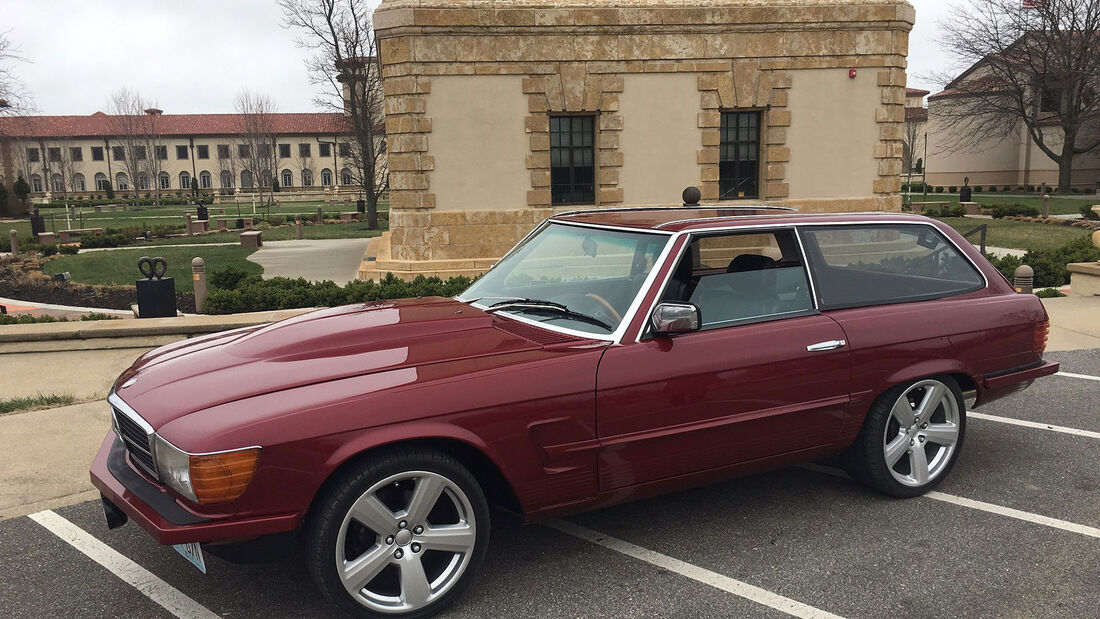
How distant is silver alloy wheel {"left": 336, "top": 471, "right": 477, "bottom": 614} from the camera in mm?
2957

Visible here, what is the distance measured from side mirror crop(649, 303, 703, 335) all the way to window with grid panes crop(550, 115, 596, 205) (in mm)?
11309

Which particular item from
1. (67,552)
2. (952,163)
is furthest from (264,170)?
(67,552)

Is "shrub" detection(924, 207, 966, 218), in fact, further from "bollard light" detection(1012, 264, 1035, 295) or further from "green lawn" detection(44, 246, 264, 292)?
"green lawn" detection(44, 246, 264, 292)

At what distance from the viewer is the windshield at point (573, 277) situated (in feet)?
12.4

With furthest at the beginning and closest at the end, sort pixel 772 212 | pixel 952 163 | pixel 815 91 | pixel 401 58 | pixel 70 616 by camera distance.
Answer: pixel 952 163 → pixel 815 91 → pixel 401 58 → pixel 772 212 → pixel 70 616

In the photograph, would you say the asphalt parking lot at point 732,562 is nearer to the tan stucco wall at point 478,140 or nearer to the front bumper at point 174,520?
the front bumper at point 174,520

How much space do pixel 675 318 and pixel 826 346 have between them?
→ 0.98m

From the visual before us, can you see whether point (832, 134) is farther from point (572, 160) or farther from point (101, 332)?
point (101, 332)

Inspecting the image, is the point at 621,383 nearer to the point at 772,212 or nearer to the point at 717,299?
the point at 717,299

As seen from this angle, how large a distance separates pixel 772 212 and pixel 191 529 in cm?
351

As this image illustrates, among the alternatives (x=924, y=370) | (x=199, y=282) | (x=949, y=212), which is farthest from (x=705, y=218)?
(x=949, y=212)

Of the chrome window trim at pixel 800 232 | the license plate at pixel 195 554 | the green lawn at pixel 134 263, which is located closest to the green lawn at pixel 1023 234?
the chrome window trim at pixel 800 232

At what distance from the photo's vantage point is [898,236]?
453 centimetres

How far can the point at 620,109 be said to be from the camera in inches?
564
